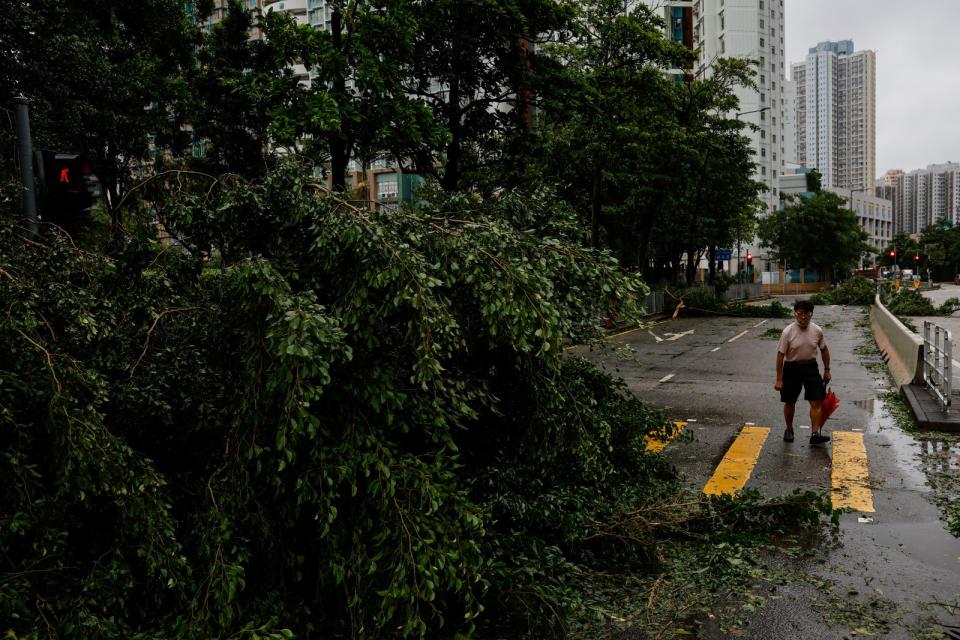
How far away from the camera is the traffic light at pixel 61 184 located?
7.91 meters

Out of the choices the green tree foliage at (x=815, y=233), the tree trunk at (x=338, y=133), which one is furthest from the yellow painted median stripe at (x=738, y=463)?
the green tree foliage at (x=815, y=233)

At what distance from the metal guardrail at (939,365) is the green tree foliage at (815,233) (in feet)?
222

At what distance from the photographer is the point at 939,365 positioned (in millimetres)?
12266

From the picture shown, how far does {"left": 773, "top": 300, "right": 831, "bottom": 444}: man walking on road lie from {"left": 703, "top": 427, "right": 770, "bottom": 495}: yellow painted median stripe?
1.62 feet

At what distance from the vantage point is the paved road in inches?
203

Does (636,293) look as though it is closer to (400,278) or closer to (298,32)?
(400,278)

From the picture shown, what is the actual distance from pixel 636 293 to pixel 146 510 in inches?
141

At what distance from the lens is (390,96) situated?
17.5 meters

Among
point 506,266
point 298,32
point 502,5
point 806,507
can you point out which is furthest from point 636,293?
point 502,5

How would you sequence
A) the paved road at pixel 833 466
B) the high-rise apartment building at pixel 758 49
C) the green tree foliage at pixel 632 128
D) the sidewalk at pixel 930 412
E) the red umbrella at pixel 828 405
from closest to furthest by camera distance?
the paved road at pixel 833 466 → the red umbrella at pixel 828 405 → the sidewalk at pixel 930 412 → the green tree foliage at pixel 632 128 → the high-rise apartment building at pixel 758 49

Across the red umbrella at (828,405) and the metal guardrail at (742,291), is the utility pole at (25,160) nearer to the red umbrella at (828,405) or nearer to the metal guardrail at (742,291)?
the red umbrella at (828,405)

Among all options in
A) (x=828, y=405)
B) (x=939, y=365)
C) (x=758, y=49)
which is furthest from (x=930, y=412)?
(x=758, y=49)

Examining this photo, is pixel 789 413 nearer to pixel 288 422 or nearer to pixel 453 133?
pixel 288 422

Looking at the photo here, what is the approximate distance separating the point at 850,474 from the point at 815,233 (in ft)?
243
